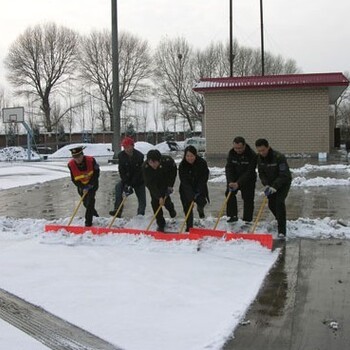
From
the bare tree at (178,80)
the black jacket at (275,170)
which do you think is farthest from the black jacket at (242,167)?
the bare tree at (178,80)

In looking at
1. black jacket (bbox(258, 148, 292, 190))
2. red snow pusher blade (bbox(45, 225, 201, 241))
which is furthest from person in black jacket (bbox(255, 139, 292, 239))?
red snow pusher blade (bbox(45, 225, 201, 241))

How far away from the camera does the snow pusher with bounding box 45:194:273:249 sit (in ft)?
22.9

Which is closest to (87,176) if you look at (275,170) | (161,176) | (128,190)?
(128,190)

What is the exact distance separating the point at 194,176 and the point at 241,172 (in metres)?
0.77

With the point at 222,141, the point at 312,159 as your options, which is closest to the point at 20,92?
the point at 222,141

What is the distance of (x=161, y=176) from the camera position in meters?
8.00

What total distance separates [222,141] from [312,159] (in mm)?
4632

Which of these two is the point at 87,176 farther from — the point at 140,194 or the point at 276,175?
the point at 276,175

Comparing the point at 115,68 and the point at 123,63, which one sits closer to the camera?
the point at 115,68

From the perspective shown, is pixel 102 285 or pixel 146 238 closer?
pixel 102 285

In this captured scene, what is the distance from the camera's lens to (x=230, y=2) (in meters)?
36.7

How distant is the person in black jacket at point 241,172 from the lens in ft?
26.4

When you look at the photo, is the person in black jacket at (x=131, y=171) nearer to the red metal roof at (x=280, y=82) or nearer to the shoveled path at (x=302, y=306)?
the shoveled path at (x=302, y=306)

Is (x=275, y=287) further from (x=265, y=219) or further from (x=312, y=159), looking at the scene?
(x=312, y=159)
